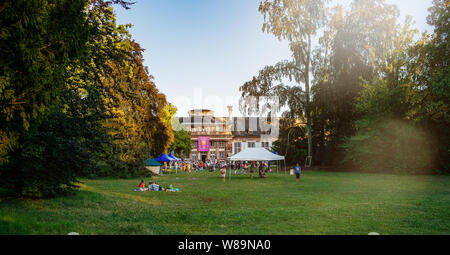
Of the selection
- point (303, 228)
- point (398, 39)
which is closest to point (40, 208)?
point (303, 228)

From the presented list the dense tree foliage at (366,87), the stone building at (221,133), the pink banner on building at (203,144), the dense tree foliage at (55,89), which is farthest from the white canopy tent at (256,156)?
the stone building at (221,133)

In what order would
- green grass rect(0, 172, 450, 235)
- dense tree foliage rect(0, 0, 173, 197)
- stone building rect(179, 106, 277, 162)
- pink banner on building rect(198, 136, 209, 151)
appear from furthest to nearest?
stone building rect(179, 106, 277, 162) → pink banner on building rect(198, 136, 209, 151) → green grass rect(0, 172, 450, 235) → dense tree foliage rect(0, 0, 173, 197)

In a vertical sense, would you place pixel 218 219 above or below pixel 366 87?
below

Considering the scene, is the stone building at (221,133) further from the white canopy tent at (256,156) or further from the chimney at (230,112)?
the white canopy tent at (256,156)

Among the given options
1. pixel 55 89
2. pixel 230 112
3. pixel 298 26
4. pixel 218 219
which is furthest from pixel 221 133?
pixel 55 89

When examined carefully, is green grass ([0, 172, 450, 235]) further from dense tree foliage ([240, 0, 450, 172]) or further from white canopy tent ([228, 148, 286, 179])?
dense tree foliage ([240, 0, 450, 172])

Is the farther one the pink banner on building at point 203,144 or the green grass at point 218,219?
the pink banner on building at point 203,144

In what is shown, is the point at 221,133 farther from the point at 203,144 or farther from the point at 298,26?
the point at 298,26

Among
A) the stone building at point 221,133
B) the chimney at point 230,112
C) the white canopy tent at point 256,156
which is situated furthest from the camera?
the stone building at point 221,133

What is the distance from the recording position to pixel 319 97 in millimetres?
33719

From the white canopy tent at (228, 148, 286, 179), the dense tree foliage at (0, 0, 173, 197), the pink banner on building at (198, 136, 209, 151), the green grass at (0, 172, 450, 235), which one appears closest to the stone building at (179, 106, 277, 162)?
the pink banner on building at (198, 136, 209, 151)

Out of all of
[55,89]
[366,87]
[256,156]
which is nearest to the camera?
[55,89]

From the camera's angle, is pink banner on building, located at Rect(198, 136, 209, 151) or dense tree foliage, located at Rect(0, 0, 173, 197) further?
pink banner on building, located at Rect(198, 136, 209, 151)
